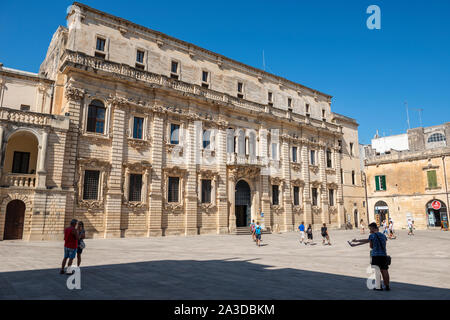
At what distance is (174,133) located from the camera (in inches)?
1080

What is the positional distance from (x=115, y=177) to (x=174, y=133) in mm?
6431

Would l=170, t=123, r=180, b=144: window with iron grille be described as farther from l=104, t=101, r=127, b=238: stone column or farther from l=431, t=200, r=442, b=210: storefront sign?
l=431, t=200, r=442, b=210: storefront sign

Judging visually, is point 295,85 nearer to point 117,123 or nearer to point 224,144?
point 224,144

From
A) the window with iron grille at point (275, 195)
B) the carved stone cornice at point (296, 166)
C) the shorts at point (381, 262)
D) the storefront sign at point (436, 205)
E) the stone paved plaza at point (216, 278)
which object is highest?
the carved stone cornice at point (296, 166)

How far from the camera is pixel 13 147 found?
22391 mm

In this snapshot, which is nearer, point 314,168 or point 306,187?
point 306,187

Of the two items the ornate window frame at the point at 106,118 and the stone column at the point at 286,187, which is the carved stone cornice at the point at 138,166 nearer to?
the ornate window frame at the point at 106,118

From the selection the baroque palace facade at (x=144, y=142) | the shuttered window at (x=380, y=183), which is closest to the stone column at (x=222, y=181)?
the baroque palace facade at (x=144, y=142)

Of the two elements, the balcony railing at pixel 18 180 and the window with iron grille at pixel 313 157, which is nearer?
the balcony railing at pixel 18 180

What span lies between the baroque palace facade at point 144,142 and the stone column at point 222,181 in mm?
99

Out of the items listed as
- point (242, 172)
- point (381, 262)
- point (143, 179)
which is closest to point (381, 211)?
point (242, 172)

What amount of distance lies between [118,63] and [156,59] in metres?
4.73

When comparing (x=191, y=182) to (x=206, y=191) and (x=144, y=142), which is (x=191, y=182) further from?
(x=144, y=142)

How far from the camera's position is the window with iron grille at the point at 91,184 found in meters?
22.6
